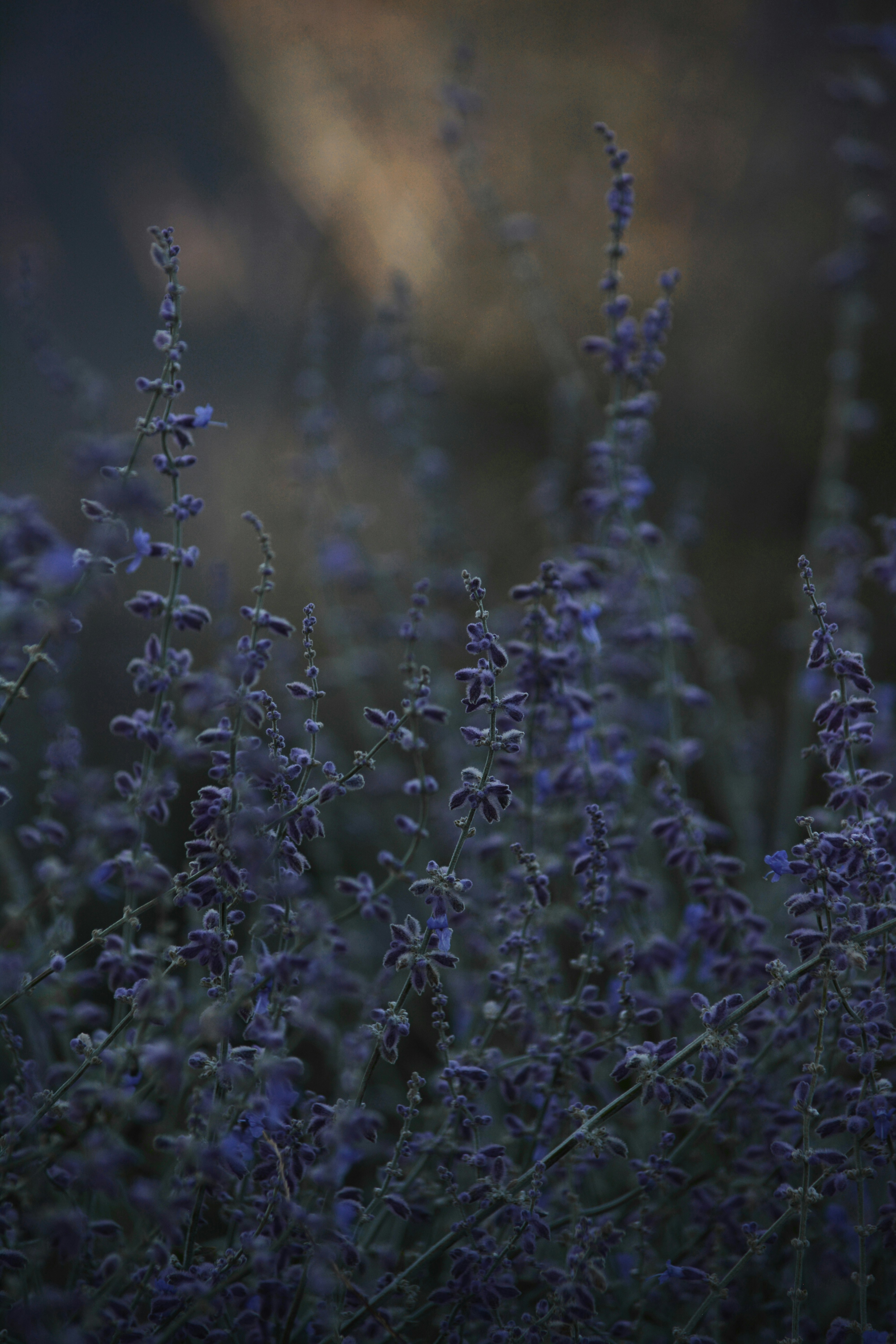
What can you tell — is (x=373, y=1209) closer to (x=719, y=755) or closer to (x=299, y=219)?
(x=719, y=755)

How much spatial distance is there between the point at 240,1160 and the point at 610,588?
4.03 ft

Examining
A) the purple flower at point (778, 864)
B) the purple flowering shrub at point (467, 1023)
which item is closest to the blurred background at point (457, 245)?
the purple flowering shrub at point (467, 1023)

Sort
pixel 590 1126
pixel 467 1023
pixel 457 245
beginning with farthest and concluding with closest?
pixel 457 245 → pixel 467 1023 → pixel 590 1126

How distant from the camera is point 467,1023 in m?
1.80

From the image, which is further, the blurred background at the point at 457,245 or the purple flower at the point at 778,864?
the blurred background at the point at 457,245

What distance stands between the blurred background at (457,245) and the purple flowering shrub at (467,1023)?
1467 millimetres

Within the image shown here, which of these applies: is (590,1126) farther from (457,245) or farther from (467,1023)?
(457,245)

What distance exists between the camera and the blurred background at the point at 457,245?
3.24 m

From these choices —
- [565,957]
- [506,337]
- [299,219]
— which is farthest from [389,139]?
[565,957]

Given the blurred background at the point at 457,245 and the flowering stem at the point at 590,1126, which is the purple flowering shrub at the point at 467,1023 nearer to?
the flowering stem at the point at 590,1126

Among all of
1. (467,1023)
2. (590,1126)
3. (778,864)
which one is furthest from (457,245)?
(590,1126)

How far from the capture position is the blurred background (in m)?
3.24

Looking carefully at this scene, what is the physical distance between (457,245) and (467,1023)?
2632mm

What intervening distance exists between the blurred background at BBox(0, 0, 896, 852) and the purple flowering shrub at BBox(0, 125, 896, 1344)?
1467 mm
